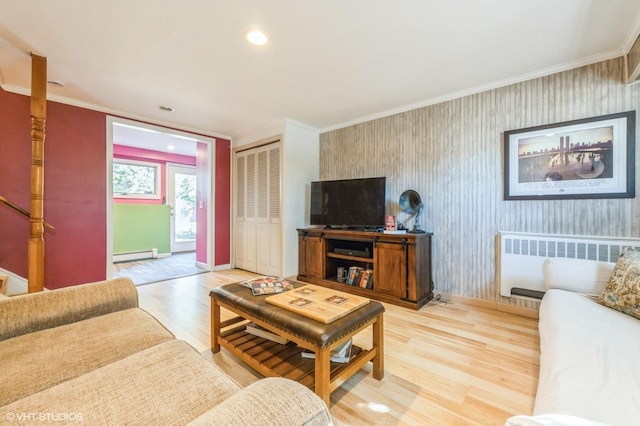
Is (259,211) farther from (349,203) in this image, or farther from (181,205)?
(181,205)

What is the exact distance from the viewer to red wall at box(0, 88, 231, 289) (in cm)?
286

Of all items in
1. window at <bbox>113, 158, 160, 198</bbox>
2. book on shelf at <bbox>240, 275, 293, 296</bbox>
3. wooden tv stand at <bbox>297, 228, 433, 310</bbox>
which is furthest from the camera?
window at <bbox>113, 158, 160, 198</bbox>

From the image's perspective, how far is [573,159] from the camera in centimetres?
232

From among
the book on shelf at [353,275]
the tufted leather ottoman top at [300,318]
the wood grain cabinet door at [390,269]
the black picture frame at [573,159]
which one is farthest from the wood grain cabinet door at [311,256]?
the black picture frame at [573,159]

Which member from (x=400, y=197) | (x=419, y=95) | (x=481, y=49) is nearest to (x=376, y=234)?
(x=400, y=197)

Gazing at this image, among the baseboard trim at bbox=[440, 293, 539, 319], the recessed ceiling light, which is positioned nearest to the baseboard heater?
the recessed ceiling light

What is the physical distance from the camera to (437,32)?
1.93 meters

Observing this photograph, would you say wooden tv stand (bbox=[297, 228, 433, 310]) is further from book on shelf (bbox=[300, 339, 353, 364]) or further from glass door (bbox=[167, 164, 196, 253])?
glass door (bbox=[167, 164, 196, 253])

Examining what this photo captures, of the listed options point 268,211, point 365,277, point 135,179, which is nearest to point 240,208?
point 268,211

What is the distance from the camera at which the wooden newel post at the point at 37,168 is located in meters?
2.23

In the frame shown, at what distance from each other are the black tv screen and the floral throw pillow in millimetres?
1892

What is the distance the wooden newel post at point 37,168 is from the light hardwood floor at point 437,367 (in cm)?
99

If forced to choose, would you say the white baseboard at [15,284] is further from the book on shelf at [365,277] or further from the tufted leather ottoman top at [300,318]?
the book on shelf at [365,277]

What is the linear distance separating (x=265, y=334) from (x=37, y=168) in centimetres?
239
